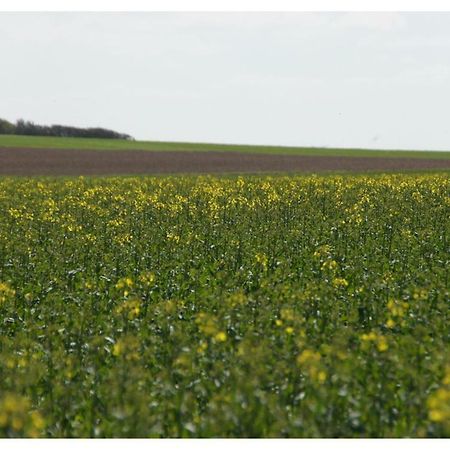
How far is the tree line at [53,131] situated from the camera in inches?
4363

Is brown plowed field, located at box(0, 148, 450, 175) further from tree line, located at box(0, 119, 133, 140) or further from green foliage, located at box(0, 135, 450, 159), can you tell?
tree line, located at box(0, 119, 133, 140)

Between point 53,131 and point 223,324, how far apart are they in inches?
4330

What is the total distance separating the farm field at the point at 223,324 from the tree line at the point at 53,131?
311 ft

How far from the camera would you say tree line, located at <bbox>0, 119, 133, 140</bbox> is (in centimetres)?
11081

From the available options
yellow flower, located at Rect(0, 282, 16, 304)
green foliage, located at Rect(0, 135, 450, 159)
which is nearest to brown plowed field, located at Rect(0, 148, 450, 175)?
green foliage, located at Rect(0, 135, 450, 159)

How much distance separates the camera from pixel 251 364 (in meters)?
6.45

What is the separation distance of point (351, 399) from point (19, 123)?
110997 millimetres

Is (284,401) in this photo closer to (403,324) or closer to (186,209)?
(403,324)

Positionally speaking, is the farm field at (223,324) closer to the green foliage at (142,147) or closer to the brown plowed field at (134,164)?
the brown plowed field at (134,164)

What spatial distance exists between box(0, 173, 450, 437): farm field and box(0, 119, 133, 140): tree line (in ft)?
311

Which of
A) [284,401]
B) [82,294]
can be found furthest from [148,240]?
[284,401]

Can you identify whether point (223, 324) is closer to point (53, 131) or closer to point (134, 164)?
point (134, 164)

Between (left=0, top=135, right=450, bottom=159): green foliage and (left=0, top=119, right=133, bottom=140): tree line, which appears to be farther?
(left=0, top=119, right=133, bottom=140): tree line

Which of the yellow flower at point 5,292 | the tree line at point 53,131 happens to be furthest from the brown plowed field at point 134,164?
the tree line at point 53,131
